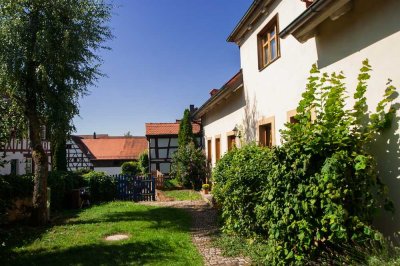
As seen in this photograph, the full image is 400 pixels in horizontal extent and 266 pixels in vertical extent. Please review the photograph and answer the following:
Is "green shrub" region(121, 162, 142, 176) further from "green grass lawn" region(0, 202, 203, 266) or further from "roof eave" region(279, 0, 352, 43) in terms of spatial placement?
"roof eave" region(279, 0, 352, 43)

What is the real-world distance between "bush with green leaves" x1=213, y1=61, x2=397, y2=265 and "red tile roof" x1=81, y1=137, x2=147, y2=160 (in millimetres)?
38596

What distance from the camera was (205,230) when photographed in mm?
8398

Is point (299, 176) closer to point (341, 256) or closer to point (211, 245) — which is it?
point (341, 256)

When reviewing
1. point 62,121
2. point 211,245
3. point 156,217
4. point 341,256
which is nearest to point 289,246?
point 341,256

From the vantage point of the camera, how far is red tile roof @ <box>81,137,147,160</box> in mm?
42406

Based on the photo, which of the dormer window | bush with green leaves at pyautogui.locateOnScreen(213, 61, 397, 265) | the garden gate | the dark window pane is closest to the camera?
bush with green leaves at pyautogui.locateOnScreen(213, 61, 397, 265)

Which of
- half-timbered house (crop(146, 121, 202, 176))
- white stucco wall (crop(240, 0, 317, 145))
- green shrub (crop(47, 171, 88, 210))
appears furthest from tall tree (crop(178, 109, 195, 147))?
white stucco wall (crop(240, 0, 317, 145))

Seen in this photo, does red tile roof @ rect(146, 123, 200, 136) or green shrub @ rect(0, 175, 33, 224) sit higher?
red tile roof @ rect(146, 123, 200, 136)

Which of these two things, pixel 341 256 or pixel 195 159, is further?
pixel 195 159

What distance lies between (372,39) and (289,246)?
8.95ft

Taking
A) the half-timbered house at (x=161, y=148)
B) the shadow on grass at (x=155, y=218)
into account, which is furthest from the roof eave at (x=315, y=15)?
the half-timbered house at (x=161, y=148)

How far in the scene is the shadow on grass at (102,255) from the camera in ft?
19.8

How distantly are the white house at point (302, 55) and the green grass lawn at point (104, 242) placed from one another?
3218 mm

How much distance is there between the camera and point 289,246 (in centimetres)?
389
